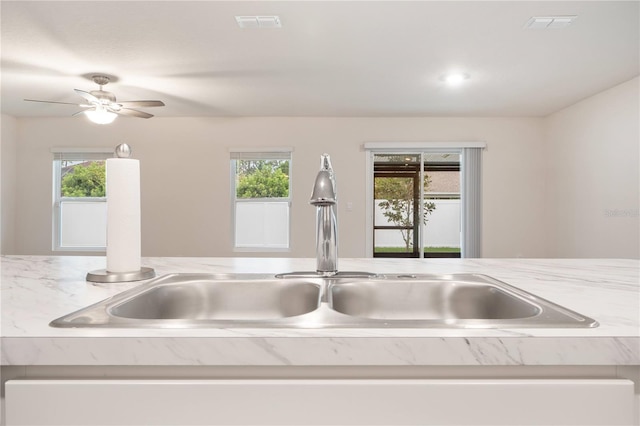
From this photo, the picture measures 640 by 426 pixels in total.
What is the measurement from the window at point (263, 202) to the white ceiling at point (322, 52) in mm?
1032

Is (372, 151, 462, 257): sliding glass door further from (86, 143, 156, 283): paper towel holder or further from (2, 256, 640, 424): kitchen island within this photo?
(2, 256, 640, 424): kitchen island

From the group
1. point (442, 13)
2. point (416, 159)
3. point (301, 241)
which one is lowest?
point (301, 241)

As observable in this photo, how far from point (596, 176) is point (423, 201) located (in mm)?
2144

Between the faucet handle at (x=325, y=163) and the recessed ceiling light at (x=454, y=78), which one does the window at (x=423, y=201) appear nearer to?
the recessed ceiling light at (x=454, y=78)

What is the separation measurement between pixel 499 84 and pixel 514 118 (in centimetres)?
171

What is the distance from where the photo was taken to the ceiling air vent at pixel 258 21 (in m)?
2.76

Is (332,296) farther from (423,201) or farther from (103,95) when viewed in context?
(423,201)

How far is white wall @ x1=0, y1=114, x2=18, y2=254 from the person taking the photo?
18.3 ft

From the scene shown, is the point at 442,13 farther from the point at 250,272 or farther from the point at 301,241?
the point at 301,241

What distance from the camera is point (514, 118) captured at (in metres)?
5.62

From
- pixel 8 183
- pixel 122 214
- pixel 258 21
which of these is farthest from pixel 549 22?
pixel 8 183
